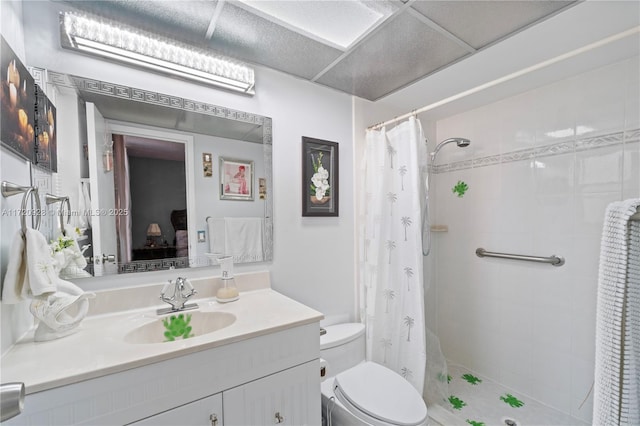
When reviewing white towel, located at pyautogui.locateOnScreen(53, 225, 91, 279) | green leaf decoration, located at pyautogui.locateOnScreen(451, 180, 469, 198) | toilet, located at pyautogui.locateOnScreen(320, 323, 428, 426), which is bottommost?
toilet, located at pyautogui.locateOnScreen(320, 323, 428, 426)

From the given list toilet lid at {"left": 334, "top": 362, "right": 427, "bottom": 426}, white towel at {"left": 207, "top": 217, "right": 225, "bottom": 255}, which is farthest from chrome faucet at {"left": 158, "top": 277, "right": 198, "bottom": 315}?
toilet lid at {"left": 334, "top": 362, "right": 427, "bottom": 426}

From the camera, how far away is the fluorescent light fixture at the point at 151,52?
109 cm

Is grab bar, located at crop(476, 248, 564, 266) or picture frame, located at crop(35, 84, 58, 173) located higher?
picture frame, located at crop(35, 84, 58, 173)

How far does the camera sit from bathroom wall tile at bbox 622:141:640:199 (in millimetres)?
1426

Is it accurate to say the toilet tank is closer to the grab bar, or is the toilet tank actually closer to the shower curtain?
the shower curtain

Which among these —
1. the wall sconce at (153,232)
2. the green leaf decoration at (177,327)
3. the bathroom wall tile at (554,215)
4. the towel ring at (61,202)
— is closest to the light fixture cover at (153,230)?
the wall sconce at (153,232)

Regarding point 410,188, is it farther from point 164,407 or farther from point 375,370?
point 164,407

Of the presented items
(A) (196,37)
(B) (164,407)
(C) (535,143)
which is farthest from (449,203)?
(B) (164,407)

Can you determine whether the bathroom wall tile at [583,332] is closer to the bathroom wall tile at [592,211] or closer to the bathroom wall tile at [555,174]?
the bathroom wall tile at [592,211]

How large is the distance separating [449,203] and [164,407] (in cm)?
228

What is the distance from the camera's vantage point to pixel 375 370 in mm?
1479

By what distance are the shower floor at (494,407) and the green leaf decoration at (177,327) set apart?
5.53ft

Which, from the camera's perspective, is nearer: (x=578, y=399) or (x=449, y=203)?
(x=578, y=399)

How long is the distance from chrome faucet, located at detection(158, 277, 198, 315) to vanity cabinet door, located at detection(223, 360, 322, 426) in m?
0.46
